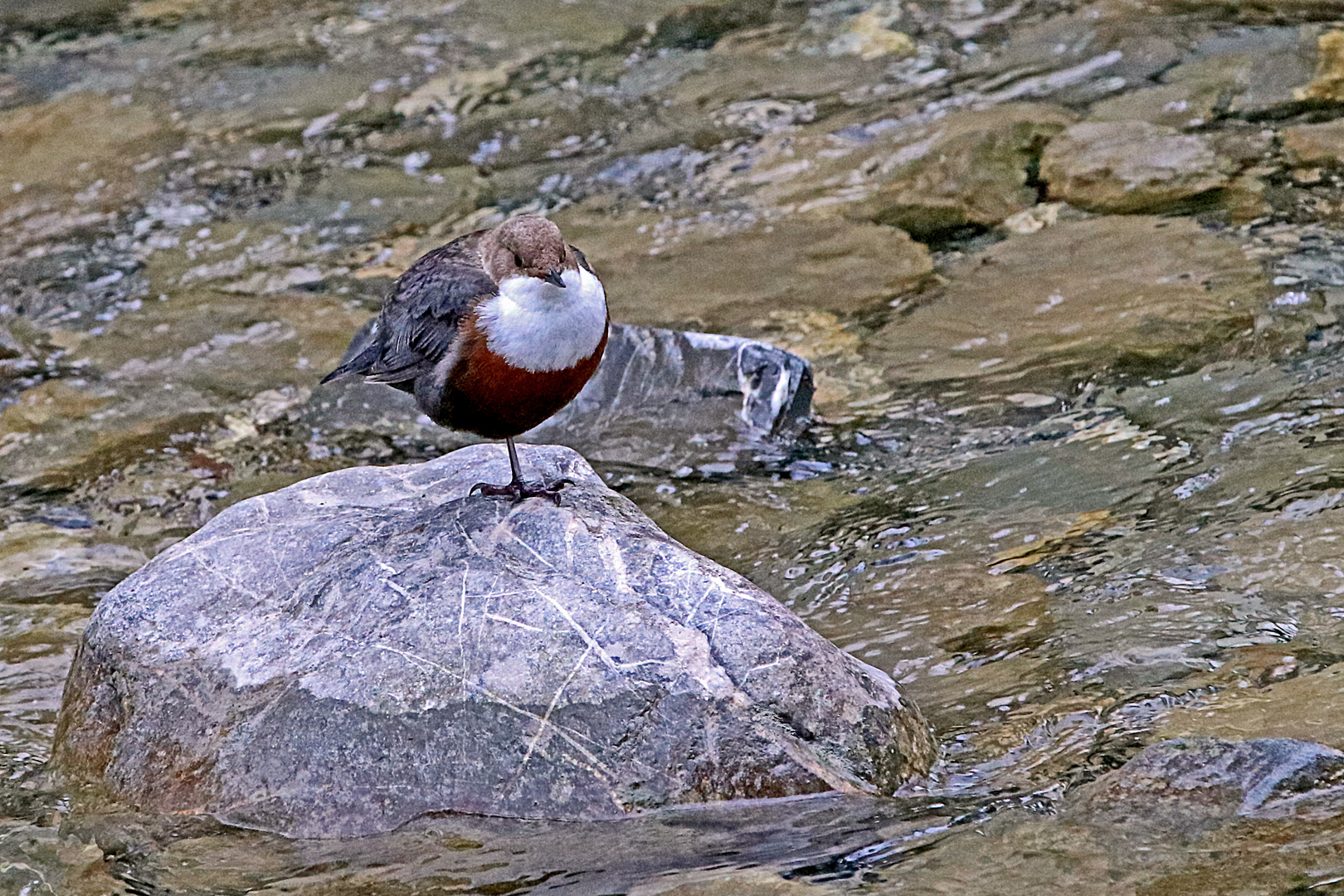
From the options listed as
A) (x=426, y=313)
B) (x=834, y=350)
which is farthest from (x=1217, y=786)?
(x=834, y=350)

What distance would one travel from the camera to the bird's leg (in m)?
4.16

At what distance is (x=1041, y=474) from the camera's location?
5.21m

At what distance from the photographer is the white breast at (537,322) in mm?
3951

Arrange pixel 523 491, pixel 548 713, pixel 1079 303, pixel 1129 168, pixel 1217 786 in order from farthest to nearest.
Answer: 1. pixel 1129 168
2. pixel 1079 303
3. pixel 523 491
4. pixel 548 713
5. pixel 1217 786

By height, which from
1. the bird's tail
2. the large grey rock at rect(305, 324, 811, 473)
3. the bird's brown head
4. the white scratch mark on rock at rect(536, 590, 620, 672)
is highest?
the bird's brown head

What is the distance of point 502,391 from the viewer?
4.00 m

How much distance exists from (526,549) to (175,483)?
8.09 ft

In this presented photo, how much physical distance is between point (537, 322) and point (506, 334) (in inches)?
3.3

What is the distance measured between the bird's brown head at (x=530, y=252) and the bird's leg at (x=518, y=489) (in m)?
0.49

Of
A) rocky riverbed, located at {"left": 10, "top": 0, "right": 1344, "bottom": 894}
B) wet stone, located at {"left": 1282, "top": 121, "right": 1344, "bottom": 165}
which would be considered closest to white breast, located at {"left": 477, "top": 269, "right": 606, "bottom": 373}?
rocky riverbed, located at {"left": 10, "top": 0, "right": 1344, "bottom": 894}

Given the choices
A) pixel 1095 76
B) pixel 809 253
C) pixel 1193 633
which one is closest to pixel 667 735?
pixel 1193 633

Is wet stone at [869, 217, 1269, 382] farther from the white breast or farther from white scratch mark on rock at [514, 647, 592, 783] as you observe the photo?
white scratch mark on rock at [514, 647, 592, 783]

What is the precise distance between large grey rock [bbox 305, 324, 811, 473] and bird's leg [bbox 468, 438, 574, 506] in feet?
4.81

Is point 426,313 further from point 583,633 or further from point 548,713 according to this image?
point 548,713
